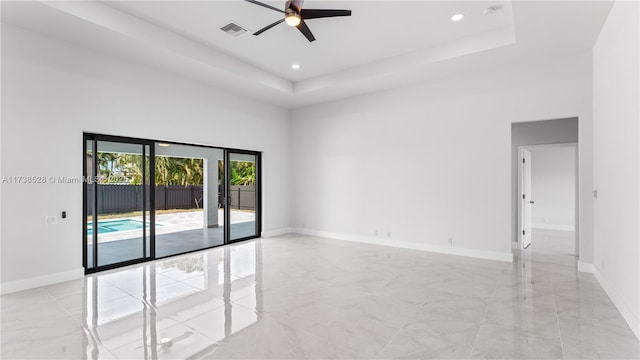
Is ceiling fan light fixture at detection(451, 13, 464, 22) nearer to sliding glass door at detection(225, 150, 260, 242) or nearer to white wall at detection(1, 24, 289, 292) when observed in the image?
white wall at detection(1, 24, 289, 292)

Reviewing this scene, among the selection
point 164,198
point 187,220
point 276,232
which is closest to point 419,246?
point 276,232

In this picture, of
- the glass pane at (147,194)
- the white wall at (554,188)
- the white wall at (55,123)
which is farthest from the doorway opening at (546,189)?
the white wall at (55,123)

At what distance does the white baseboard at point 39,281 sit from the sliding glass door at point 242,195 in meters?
2.82

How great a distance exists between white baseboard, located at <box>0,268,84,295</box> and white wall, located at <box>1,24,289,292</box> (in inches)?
0.4

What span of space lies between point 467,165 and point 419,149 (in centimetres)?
95

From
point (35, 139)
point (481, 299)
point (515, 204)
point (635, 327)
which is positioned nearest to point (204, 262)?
point (35, 139)

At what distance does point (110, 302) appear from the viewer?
356cm

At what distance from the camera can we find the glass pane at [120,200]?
4844 mm

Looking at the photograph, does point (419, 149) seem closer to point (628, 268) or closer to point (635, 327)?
point (628, 268)

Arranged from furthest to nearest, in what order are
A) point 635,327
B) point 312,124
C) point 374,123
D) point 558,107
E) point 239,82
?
point 312,124
point 374,123
point 239,82
point 558,107
point 635,327

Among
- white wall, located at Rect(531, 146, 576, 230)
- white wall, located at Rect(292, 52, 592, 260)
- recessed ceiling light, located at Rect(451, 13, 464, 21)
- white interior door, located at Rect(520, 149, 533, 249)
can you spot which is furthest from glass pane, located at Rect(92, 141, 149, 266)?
white wall, located at Rect(531, 146, 576, 230)

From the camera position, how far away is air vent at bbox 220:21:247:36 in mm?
4467

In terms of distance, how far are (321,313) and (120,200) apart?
385cm

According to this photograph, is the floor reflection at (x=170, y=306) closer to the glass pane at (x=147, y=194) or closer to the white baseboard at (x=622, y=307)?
the glass pane at (x=147, y=194)
